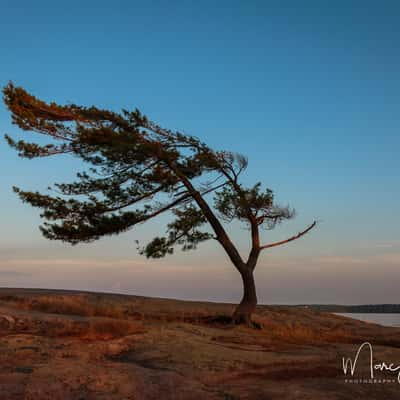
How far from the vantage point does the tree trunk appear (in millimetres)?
16852

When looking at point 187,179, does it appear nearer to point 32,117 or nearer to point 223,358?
point 32,117

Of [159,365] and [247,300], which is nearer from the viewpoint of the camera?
[159,365]

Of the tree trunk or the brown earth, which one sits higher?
the tree trunk

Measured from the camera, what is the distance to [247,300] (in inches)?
680

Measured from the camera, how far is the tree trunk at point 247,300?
16.9 meters
